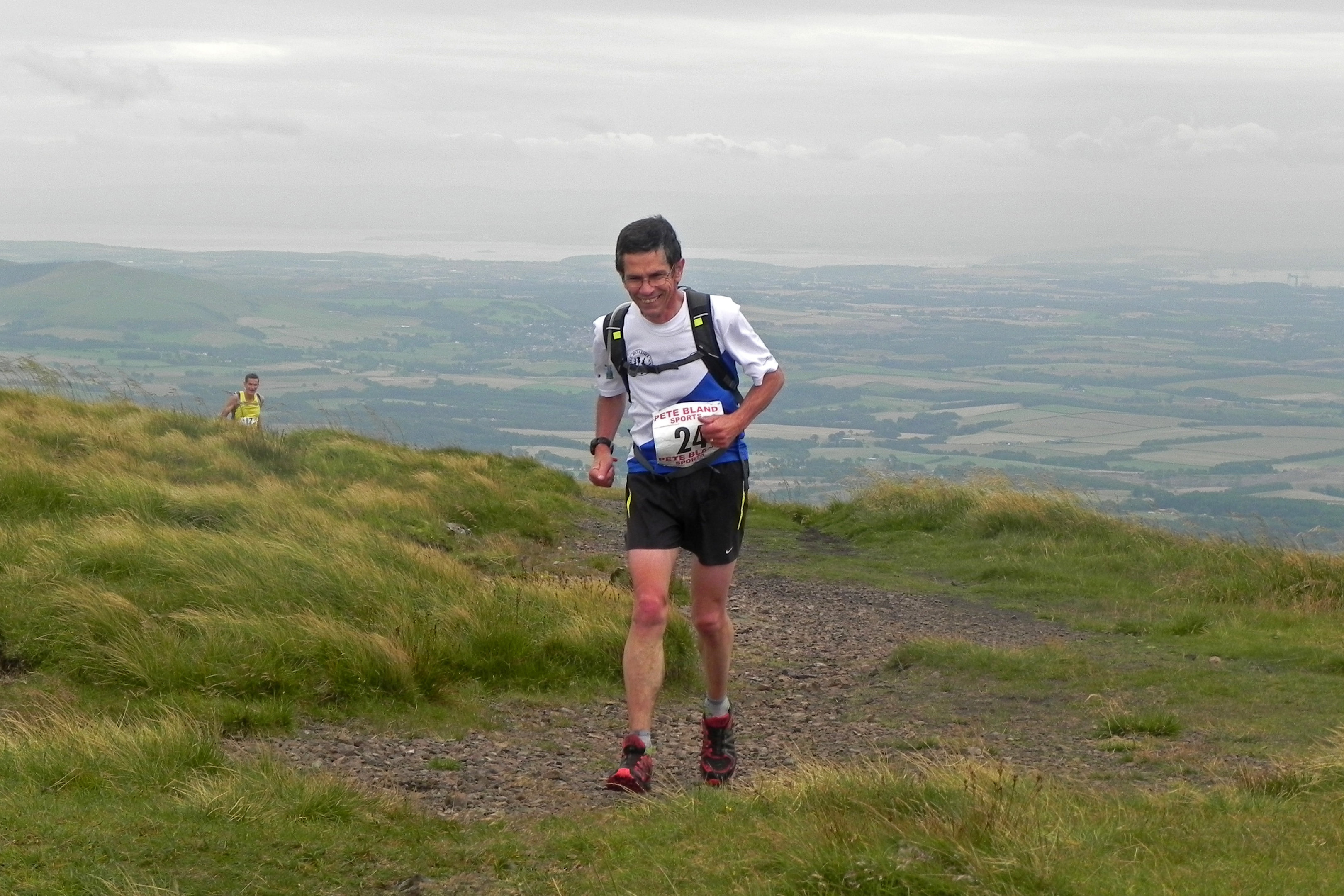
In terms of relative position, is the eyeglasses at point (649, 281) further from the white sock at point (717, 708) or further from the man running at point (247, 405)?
the man running at point (247, 405)

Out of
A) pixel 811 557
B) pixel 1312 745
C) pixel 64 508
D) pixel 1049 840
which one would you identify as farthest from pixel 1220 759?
pixel 811 557

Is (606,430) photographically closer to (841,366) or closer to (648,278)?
(648,278)

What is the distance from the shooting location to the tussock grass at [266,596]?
660cm

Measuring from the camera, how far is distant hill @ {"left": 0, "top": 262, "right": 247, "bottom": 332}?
13275 cm

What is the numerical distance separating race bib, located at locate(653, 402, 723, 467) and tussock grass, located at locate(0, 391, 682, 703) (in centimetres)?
198

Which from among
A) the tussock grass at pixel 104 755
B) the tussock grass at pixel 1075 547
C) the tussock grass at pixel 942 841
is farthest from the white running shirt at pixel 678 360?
the tussock grass at pixel 1075 547

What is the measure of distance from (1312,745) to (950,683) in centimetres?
222

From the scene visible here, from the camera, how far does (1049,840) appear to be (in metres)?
3.86

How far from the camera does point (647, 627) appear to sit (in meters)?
5.62

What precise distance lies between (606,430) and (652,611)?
0.80 meters

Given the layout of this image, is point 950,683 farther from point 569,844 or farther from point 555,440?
point 555,440

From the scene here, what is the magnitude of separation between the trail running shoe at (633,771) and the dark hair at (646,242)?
1756 mm

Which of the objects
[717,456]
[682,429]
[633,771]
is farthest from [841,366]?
[633,771]

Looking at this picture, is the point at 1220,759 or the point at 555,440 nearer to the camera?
the point at 1220,759
